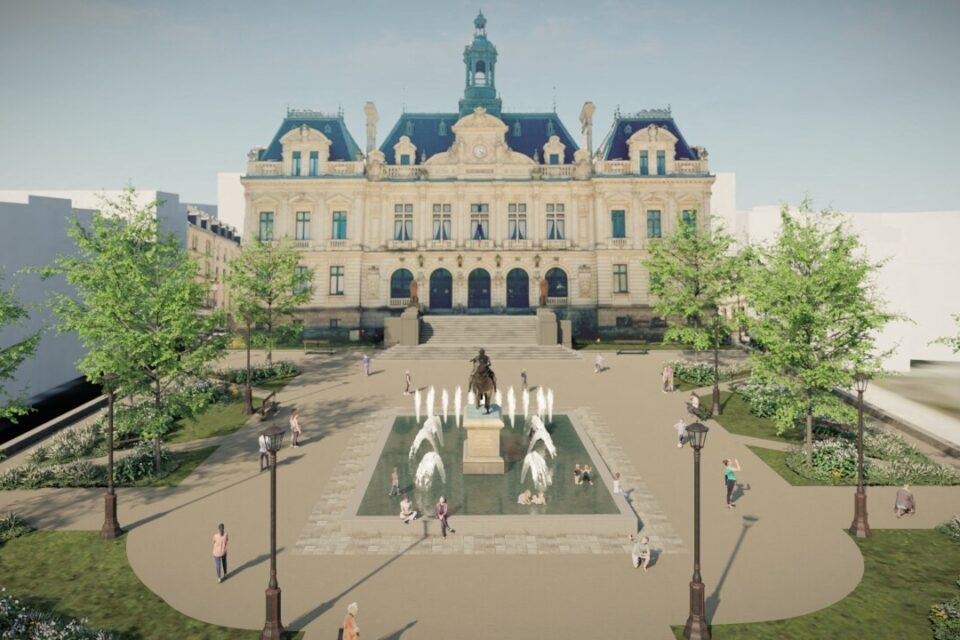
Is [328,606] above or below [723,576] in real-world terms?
below

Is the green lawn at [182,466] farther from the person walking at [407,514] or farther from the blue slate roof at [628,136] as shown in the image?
the blue slate roof at [628,136]

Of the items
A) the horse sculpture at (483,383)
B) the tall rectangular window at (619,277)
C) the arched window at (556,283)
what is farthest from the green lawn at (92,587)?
the tall rectangular window at (619,277)

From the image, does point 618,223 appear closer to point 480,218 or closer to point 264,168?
point 480,218

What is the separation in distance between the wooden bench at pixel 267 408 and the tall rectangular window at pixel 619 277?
3839 cm

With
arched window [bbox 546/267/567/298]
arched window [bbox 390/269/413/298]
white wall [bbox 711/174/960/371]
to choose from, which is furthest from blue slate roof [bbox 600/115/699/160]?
arched window [bbox 390/269/413/298]

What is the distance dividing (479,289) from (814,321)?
39.6 meters

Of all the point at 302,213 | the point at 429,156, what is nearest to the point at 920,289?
the point at 429,156

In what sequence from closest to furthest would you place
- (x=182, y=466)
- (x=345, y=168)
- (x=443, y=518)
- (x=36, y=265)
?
(x=443, y=518)
(x=182, y=466)
(x=36, y=265)
(x=345, y=168)

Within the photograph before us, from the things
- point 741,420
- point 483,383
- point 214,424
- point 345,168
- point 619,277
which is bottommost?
point 214,424

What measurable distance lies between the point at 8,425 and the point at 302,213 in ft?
106

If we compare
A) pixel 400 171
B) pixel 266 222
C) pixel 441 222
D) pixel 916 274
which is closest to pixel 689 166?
pixel 441 222

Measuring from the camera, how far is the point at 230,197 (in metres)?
109

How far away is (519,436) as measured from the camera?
→ 25797 mm

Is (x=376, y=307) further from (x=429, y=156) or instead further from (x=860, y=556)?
(x=860, y=556)
